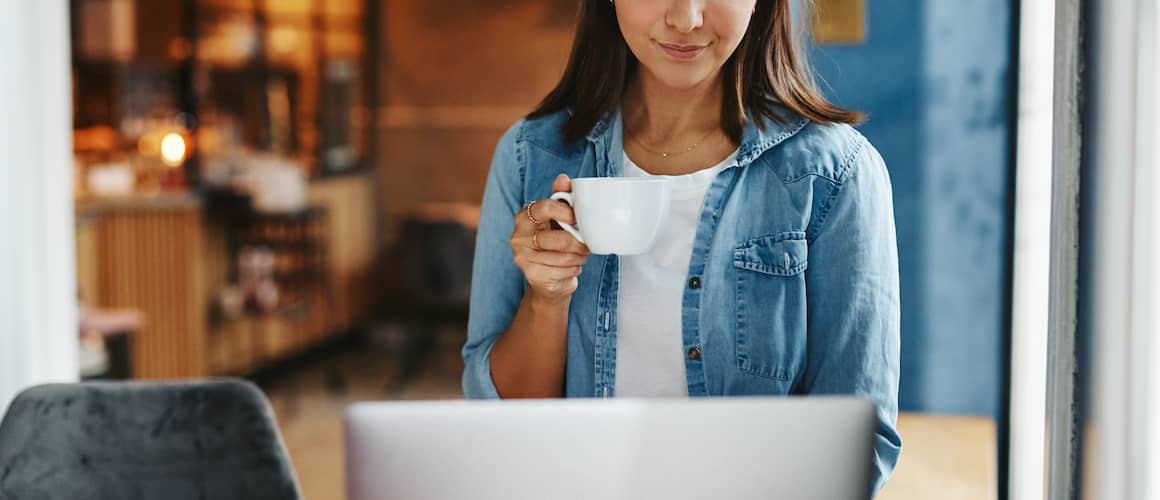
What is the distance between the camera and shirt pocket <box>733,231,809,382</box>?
142 centimetres

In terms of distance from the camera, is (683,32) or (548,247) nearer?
(548,247)

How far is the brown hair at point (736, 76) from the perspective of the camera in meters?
1.47

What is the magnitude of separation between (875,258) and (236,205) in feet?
14.2

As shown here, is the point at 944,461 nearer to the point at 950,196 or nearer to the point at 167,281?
the point at 950,196

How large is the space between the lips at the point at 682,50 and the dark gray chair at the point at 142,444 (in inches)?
27.6

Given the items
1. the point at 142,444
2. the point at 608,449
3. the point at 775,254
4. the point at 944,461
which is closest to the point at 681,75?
the point at 775,254

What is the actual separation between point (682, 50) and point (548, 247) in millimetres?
316

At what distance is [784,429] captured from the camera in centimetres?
87

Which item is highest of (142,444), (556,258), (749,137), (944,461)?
(749,137)

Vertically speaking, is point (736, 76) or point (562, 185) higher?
point (736, 76)

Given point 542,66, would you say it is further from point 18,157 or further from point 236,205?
point 18,157

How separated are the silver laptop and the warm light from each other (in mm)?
4862

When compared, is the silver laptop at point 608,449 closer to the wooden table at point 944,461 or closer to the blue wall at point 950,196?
the wooden table at point 944,461

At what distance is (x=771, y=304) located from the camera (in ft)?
4.68
